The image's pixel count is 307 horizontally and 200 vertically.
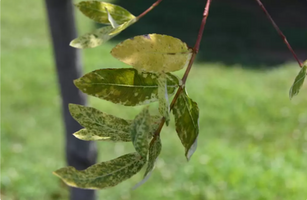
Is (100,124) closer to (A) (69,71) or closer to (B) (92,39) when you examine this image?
(B) (92,39)

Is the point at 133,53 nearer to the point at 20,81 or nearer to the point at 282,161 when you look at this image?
the point at 282,161

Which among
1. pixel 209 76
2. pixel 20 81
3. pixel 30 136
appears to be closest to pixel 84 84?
pixel 30 136

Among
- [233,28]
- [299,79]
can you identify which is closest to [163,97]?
[299,79]

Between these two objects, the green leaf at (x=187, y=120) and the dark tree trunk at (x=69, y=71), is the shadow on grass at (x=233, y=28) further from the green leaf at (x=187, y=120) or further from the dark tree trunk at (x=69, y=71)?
the green leaf at (x=187, y=120)

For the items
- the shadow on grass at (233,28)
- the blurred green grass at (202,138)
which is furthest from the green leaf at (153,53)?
the shadow on grass at (233,28)

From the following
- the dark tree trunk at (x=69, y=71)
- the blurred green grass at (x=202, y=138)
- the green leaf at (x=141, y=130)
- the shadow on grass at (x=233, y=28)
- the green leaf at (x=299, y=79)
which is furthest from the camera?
the shadow on grass at (x=233, y=28)

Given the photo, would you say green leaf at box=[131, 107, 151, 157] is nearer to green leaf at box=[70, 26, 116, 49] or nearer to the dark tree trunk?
green leaf at box=[70, 26, 116, 49]
